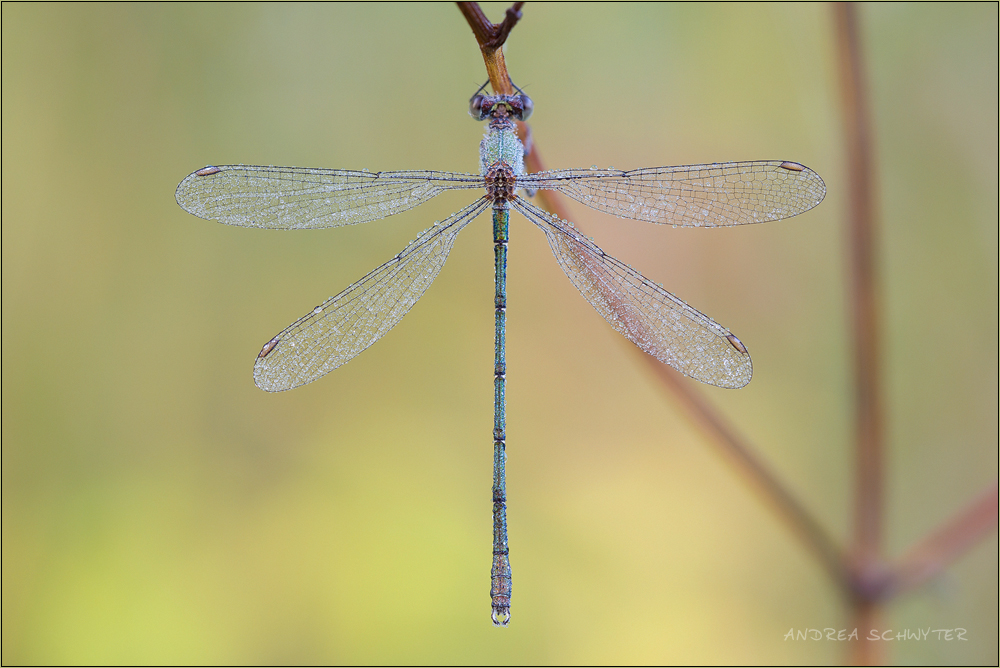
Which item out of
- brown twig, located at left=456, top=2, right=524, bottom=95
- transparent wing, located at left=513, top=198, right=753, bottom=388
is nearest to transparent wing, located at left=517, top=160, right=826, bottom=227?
transparent wing, located at left=513, top=198, right=753, bottom=388

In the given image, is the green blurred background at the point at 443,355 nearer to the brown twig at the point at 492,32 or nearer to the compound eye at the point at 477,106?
the compound eye at the point at 477,106

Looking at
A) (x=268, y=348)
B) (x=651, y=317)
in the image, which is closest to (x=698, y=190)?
(x=651, y=317)

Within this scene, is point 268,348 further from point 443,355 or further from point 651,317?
point 443,355

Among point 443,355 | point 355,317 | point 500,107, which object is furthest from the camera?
point 443,355

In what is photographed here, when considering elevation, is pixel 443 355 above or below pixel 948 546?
above

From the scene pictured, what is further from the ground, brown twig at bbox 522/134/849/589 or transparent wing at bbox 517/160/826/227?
transparent wing at bbox 517/160/826/227

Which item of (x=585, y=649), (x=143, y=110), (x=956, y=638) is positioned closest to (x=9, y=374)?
(x=143, y=110)

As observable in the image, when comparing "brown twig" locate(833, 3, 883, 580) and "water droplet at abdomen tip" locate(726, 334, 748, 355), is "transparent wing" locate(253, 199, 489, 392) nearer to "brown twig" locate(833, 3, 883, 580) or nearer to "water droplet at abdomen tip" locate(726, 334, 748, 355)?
"water droplet at abdomen tip" locate(726, 334, 748, 355)
